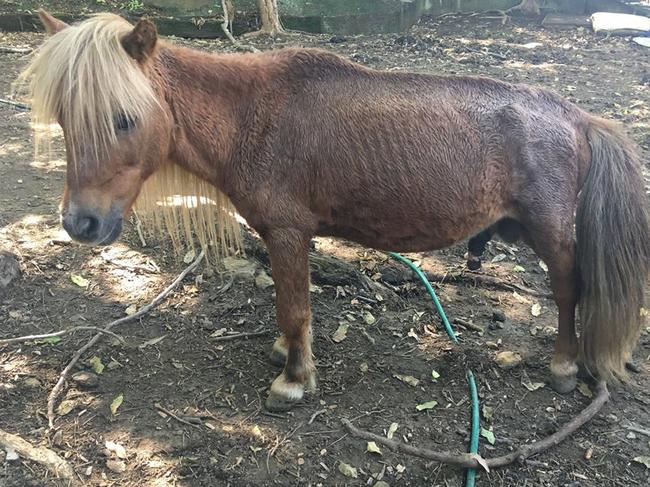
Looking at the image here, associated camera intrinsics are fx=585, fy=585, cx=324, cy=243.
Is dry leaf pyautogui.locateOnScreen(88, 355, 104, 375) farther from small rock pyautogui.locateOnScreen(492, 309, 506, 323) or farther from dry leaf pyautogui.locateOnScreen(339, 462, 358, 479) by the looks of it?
small rock pyautogui.locateOnScreen(492, 309, 506, 323)

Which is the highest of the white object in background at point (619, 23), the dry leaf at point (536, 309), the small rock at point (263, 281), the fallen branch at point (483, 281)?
the white object in background at point (619, 23)

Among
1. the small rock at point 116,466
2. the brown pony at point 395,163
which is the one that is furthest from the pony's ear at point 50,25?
the small rock at point 116,466

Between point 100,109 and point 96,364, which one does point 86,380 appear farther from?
point 100,109

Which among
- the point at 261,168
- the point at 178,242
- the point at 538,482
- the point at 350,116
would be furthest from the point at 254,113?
the point at 538,482

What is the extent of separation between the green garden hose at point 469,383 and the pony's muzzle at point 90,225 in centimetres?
207

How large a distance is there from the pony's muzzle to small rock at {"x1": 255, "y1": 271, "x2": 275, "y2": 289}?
1.67 metres

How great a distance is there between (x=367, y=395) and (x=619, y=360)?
1.45 meters

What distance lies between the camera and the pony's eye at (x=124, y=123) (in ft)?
8.31

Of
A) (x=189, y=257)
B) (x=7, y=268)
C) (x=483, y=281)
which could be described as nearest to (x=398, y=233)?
(x=483, y=281)

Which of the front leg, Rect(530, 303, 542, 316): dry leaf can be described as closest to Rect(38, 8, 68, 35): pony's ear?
the front leg

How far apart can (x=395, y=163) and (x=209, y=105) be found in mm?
991

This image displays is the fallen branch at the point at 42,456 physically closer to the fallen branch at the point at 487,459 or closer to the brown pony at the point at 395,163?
the brown pony at the point at 395,163

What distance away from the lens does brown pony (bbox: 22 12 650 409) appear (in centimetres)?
297

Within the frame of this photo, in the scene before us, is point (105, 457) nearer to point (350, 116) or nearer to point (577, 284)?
point (350, 116)
